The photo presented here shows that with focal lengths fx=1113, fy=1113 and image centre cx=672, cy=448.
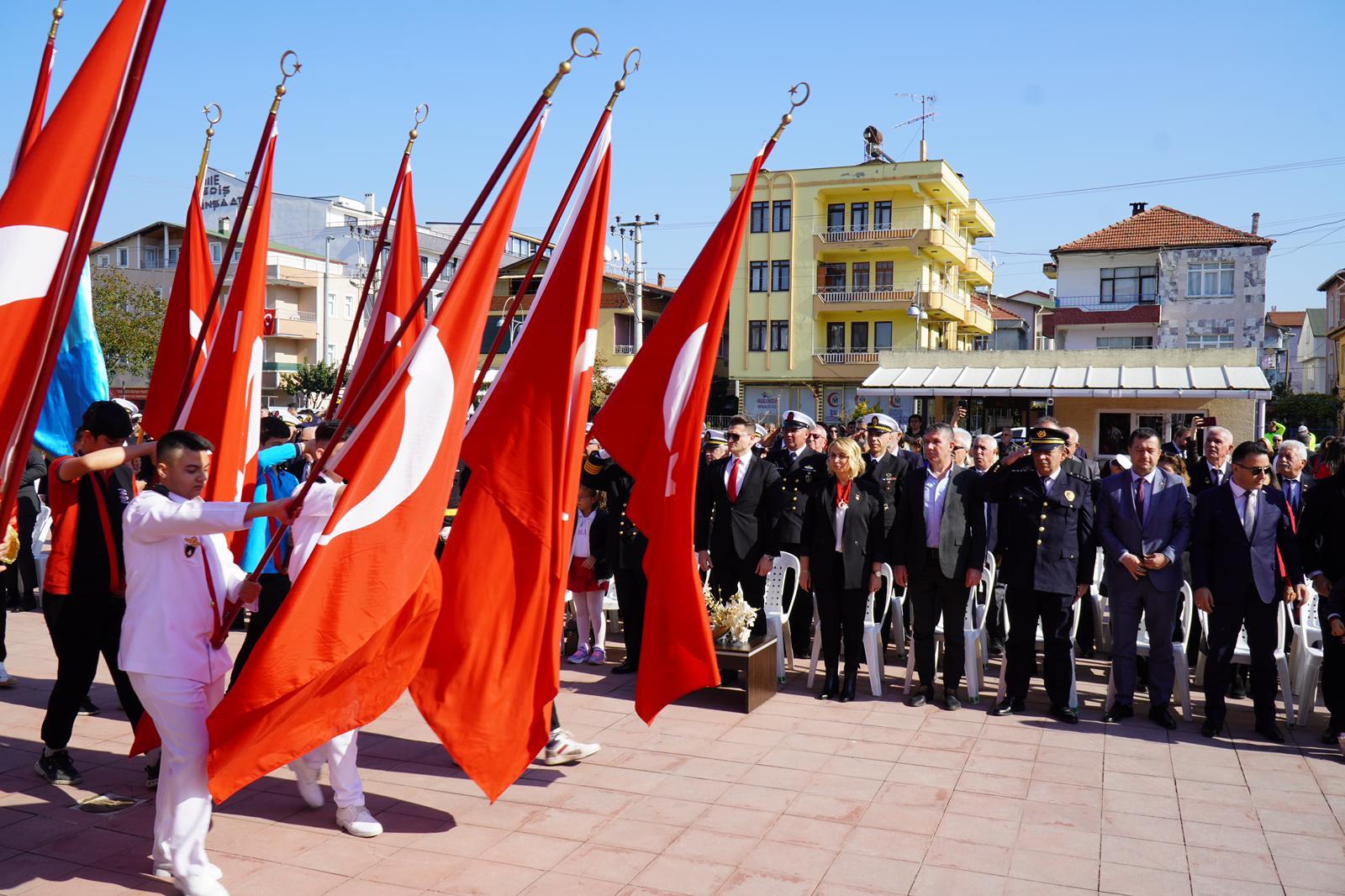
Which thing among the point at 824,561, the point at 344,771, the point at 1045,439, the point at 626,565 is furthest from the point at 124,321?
the point at 344,771

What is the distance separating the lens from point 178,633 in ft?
15.0

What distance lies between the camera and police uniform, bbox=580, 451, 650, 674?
891cm

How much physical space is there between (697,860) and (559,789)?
3.96ft

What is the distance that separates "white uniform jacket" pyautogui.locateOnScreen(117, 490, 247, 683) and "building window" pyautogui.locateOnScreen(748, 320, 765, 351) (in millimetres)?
45561

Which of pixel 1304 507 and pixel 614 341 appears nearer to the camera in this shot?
pixel 1304 507

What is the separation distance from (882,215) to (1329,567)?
42.6 m

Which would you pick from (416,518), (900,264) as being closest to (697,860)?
(416,518)

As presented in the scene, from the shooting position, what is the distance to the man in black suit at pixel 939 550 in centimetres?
796

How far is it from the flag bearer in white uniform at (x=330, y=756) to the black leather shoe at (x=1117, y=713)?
4.95m

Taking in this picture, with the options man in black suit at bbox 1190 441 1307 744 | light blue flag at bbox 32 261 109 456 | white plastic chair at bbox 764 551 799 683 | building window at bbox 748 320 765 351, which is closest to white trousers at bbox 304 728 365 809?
light blue flag at bbox 32 261 109 456

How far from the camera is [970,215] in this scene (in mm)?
53625

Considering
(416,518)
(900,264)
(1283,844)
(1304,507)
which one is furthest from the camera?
(900,264)

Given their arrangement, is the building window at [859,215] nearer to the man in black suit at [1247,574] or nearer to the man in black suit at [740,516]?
the man in black suit at [740,516]

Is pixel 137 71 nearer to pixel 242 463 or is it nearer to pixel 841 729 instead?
pixel 242 463
